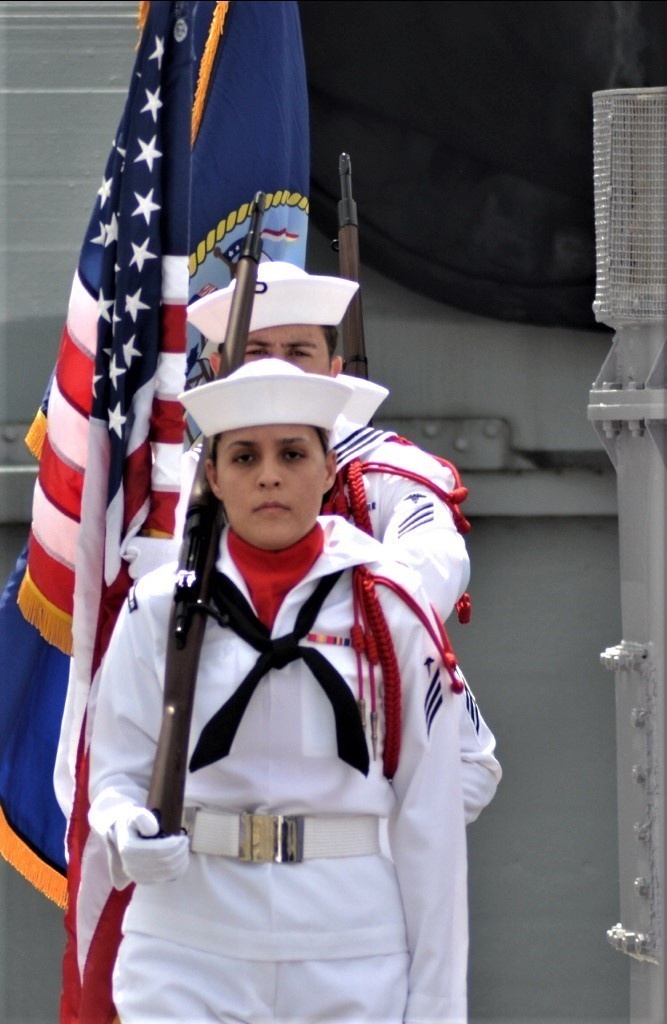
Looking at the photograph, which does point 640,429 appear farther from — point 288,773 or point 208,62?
point 288,773

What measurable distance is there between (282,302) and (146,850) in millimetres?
1143

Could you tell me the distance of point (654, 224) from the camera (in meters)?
3.75

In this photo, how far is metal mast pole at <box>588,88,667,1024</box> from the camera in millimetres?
3721

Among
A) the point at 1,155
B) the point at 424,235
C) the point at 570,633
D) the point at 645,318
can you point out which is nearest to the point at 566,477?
the point at 570,633

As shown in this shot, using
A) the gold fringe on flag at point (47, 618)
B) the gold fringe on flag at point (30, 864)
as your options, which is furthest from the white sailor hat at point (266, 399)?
the gold fringe on flag at point (30, 864)

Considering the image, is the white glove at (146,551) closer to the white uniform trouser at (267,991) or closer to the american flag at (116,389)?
the american flag at (116,389)

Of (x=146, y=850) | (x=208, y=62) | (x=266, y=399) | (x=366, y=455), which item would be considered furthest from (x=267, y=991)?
(x=208, y=62)

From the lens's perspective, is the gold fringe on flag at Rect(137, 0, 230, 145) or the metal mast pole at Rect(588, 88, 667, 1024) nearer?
the metal mast pole at Rect(588, 88, 667, 1024)

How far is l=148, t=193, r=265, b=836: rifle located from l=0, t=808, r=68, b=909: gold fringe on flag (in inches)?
53.3

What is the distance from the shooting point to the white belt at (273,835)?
8.30 feet

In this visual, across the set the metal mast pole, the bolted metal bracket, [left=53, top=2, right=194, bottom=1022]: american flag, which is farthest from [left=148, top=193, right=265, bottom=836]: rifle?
the bolted metal bracket

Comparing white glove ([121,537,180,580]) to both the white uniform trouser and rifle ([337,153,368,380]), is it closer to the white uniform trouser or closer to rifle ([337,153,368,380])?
rifle ([337,153,368,380])

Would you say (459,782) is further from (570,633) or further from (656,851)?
(570,633)

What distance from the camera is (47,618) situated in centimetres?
377
